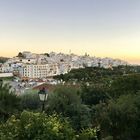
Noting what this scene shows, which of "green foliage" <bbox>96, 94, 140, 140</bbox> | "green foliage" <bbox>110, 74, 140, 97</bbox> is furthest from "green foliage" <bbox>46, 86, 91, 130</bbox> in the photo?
"green foliage" <bbox>110, 74, 140, 97</bbox>

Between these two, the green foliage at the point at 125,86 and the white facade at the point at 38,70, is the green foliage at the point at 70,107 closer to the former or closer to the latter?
the green foliage at the point at 125,86

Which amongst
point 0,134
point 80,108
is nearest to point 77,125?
point 80,108

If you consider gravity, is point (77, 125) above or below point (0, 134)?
below

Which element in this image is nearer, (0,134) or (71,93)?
(0,134)

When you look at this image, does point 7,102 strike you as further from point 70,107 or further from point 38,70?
point 38,70

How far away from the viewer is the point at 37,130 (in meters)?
7.32

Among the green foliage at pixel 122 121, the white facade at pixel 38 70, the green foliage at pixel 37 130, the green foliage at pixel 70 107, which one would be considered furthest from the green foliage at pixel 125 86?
the white facade at pixel 38 70

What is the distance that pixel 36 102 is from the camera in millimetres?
29359

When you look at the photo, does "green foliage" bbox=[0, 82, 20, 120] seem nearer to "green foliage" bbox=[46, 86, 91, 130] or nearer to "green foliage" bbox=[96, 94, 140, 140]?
"green foliage" bbox=[46, 86, 91, 130]

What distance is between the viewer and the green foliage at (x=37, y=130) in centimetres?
720

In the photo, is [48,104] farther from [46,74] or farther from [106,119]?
[46,74]

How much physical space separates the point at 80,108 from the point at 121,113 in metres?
3.65

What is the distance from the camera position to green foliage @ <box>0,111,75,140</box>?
720 cm

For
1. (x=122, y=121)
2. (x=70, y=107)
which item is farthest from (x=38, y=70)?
(x=122, y=121)
